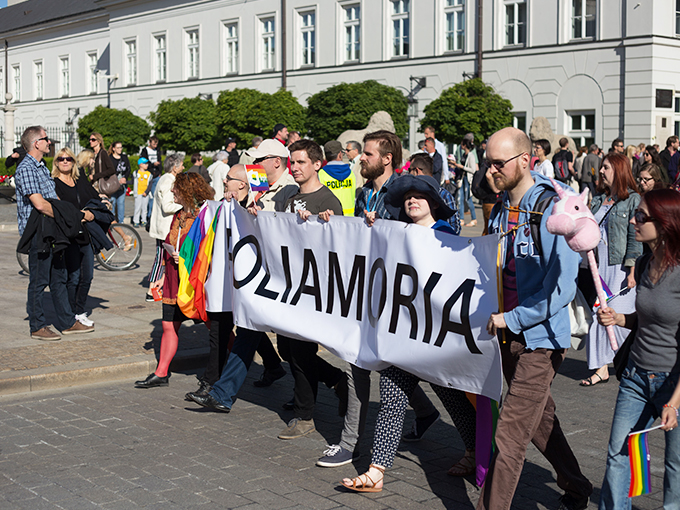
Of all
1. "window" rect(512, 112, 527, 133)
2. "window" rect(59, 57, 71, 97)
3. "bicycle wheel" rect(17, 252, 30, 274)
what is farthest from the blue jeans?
"window" rect(59, 57, 71, 97)

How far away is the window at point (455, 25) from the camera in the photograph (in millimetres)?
34188

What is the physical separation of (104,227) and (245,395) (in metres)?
3.45

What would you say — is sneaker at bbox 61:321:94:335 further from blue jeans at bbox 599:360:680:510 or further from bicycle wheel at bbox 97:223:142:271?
blue jeans at bbox 599:360:680:510

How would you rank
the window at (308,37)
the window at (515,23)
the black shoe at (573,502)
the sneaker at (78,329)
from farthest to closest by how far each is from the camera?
the window at (308,37) < the window at (515,23) < the sneaker at (78,329) < the black shoe at (573,502)

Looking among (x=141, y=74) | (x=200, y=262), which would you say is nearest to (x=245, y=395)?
(x=200, y=262)

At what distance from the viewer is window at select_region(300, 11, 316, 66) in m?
40.2

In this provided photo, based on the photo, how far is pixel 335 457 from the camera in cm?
528

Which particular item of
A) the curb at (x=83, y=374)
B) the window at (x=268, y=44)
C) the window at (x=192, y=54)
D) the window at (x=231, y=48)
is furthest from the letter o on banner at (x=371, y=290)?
the window at (x=192, y=54)

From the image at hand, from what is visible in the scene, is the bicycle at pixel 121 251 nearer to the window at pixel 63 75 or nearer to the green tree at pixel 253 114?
the green tree at pixel 253 114

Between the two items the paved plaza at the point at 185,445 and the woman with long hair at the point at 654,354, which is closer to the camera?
the woman with long hair at the point at 654,354

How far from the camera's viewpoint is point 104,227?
9.66 metres

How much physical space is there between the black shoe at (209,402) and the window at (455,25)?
30.0 meters

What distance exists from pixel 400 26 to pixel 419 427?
32.6m

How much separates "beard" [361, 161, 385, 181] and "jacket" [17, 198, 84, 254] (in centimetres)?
417
